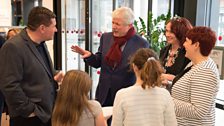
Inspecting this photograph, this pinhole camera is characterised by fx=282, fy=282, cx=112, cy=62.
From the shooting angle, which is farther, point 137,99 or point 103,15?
point 103,15

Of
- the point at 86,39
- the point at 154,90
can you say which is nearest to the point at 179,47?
the point at 154,90

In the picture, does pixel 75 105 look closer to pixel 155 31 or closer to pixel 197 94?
pixel 197 94

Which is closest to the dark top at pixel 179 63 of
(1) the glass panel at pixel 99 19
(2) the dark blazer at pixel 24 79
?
(2) the dark blazer at pixel 24 79

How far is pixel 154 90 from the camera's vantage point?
1.71 meters

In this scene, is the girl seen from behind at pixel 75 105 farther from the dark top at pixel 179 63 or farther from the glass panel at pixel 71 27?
the glass panel at pixel 71 27

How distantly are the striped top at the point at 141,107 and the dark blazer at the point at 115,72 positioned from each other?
3.00 feet

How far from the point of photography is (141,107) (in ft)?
5.54

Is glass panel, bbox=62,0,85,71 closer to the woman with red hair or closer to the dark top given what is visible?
the dark top

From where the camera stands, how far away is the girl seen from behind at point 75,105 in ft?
5.78

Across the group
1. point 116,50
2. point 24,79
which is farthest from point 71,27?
point 24,79

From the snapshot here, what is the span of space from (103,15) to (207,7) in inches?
95.3

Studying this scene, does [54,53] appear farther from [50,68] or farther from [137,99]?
[137,99]

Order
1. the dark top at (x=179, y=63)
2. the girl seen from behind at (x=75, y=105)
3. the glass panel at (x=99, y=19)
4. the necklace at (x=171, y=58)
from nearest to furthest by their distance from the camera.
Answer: the girl seen from behind at (x=75, y=105) → the dark top at (x=179, y=63) → the necklace at (x=171, y=58) → the glass panel at (x=99, y=19)

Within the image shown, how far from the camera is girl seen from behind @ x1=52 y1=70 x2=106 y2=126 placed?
1.76 m
